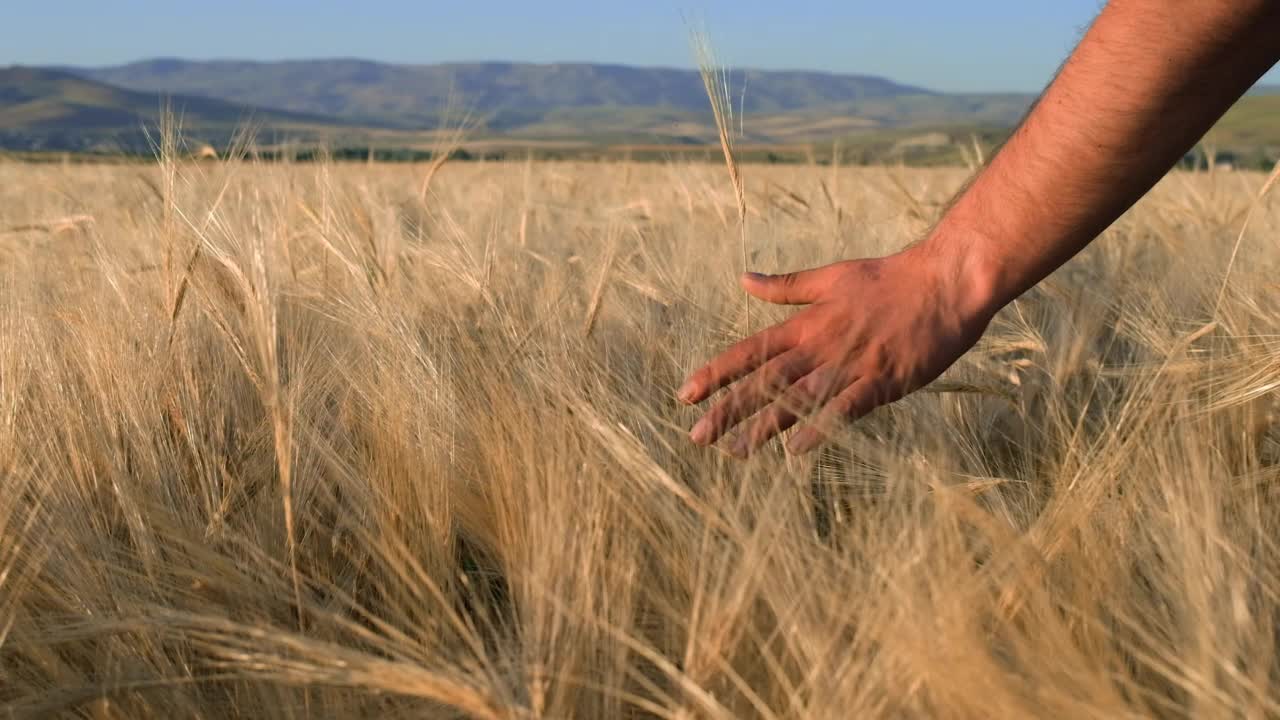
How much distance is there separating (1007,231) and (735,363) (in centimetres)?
29

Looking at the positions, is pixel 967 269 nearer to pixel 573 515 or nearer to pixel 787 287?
pixel 787 287

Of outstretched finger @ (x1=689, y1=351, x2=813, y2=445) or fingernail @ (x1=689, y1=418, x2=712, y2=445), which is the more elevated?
outstretched finger @ (x1=689, y1=351, x2=813, y2=445)

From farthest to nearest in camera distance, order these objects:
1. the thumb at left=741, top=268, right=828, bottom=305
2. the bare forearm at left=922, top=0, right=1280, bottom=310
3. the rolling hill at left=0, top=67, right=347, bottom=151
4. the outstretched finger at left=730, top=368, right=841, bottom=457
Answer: the rolling hill at left=0, top=67, right=347, bottom=151
the thumb at left=741, top=268, right=828, bottom=305
the outstretched finger at left=730, top=368, right=841, bottom=457
the bare forearm at left=922, top=0, right=1280, bottom=310

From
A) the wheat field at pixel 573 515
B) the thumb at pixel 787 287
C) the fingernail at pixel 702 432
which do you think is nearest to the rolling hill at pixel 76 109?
the wheat field at pixel 573 515

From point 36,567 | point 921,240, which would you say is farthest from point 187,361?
point 921,240

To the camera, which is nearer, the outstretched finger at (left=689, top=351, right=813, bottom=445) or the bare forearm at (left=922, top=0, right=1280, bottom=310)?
the bare forearm at (left=922, top=0, right=1280, bottom=310)

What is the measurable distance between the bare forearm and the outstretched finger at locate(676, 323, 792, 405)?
18cm

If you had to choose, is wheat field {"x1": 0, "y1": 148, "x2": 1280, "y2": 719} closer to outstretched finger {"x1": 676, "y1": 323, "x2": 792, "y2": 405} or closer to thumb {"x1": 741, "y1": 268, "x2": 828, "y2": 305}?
outstretched finger {"x1": 676, "y1": 323, "x2": 792, "y2": 405}

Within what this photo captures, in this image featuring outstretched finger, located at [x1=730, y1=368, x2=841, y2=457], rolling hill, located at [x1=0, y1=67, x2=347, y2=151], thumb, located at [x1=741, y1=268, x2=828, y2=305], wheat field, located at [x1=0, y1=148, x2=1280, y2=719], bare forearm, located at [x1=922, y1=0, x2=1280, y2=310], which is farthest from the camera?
rolling hill, located at [x1=0, y1=67, x2=347, y2=151]

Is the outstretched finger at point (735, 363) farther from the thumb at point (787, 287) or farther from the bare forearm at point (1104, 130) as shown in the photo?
the bare forearm at point (1104, 130)

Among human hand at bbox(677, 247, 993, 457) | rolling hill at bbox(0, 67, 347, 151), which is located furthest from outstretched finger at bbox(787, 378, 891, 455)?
rolling hill at bbox(0, 67, 347, 151)

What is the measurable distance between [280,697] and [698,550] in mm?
336

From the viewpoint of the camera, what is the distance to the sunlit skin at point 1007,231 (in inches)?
32.7

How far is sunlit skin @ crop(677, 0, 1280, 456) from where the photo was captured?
83 centimetres
